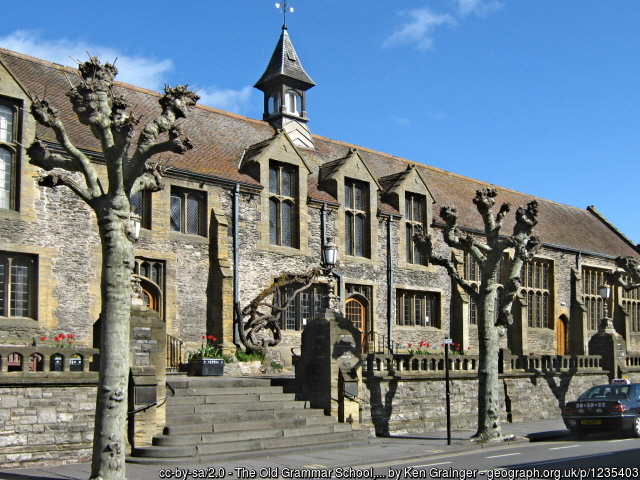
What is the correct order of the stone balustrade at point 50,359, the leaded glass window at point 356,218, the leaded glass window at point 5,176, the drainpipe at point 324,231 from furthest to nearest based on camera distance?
1. the leaded glass window at point 356,218
2. the drainpipe at point 324,231
3. the leaded glass window at point 5,176
4. the stone balustrade at point 50,359

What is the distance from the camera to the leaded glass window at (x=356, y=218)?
2812 cm

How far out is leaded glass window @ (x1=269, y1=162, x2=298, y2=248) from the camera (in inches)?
1019

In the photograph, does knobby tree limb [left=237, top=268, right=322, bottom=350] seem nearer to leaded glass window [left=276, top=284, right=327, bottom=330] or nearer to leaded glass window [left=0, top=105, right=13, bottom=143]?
leaded glass window [left=276, top=284, right=327, bottom=330]

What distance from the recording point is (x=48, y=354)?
581 inches

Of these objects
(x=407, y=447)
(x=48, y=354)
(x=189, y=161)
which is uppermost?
(x=189, y=161)

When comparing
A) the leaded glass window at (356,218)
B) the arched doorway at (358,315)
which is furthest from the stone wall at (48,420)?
the leaded glass window at (356,218)

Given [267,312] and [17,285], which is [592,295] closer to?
[267,312]

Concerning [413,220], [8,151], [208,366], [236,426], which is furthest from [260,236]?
[236,426]

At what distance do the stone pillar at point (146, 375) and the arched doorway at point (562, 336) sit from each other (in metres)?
24.9

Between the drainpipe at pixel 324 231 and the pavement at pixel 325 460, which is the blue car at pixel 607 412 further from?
the drainpipe at pixel 324 231

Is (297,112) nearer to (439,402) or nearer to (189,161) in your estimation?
(189,161)

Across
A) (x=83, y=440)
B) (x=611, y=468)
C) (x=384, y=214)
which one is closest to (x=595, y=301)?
(x=384, y=214)

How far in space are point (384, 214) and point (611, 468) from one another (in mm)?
16826

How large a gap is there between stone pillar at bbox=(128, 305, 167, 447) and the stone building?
4.75m
